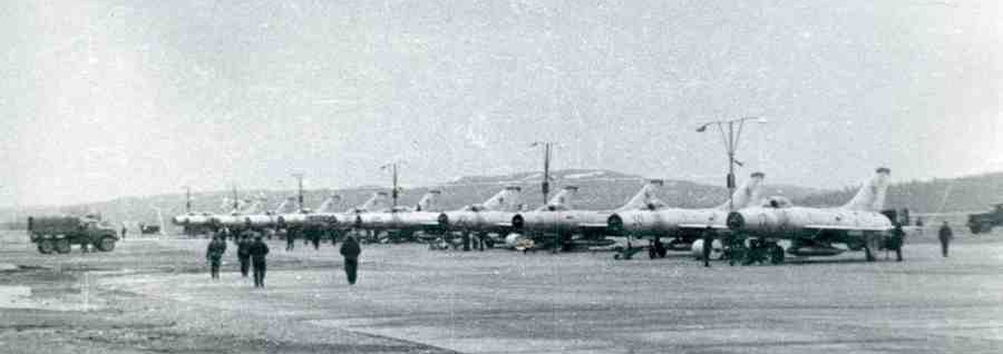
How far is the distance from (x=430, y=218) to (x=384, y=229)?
361 inches

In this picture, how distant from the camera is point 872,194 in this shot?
192ft

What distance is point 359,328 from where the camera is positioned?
A: 20016 millimetres

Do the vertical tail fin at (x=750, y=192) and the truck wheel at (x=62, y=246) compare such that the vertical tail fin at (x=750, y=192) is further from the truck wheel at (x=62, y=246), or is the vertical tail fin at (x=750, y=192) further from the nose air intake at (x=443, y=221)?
the truck wheel at (x=62, y=246)

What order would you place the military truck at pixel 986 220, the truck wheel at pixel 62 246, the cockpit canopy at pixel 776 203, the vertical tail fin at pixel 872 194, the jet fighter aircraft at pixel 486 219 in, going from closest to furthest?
1. the cockpit canopy at pixel 776 203
2. the vertical tail fin at pixel 872 194
3. the truck wheel at pixel 62 246
4. the jet fighter aircraft at pixel 486 219
5. the military truck at pixel 986 220

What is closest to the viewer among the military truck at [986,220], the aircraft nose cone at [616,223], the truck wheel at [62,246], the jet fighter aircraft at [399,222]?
the aircraft nose cone at [616,223]

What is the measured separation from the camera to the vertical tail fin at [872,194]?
58562mm

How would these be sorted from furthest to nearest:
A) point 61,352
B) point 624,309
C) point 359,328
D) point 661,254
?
point 661,254, point 624,309, point 359,328, point 61,352

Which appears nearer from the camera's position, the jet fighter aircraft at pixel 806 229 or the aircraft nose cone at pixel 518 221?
the jet fighter aircraft at pixel 806 229

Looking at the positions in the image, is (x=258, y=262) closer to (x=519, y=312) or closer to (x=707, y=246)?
(x=519, y=312)

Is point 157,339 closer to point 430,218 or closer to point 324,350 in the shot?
point 324,350

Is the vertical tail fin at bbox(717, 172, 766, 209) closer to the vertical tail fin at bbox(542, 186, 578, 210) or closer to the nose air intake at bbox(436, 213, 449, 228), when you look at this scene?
the vertical tail fin at bbox(542, 186, 578, 210)

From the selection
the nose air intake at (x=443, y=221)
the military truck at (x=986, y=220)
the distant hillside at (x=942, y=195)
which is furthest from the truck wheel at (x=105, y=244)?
the distant hillside at (x=942, y=195)

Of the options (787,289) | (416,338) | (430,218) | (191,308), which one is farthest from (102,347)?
(430,218)

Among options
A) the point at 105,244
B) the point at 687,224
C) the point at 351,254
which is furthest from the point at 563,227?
the point at 351,254
